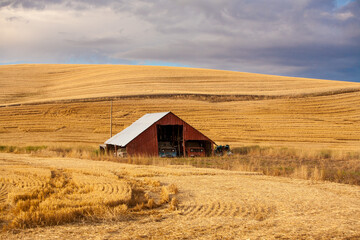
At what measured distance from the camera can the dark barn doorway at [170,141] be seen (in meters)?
33.4

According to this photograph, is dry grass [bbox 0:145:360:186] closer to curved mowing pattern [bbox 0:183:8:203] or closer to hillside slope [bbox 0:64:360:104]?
curved mowing pattern [bbox 0:183:8:203]

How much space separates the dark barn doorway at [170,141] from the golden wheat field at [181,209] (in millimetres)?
16366

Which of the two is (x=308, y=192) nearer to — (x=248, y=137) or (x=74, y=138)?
(x=248, y=137)

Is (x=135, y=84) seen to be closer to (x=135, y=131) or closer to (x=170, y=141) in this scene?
(x=170, y=141)

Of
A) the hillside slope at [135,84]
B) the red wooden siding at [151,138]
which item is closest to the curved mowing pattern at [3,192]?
the red wooden siding at [151,138]

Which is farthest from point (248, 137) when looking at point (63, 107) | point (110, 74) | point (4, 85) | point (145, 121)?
point (4, 85)

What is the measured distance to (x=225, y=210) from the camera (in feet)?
35.7

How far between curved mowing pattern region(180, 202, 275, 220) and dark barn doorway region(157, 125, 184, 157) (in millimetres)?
21422

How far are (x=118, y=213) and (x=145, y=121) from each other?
25.6 m

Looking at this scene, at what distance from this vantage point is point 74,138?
135 ft

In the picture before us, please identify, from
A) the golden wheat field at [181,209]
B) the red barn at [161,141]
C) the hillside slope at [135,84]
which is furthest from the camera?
the hillside slope at [135,84]

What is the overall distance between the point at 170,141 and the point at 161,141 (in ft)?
2.37

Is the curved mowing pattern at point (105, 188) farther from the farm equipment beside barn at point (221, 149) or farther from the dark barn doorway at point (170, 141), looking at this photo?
the farm equipment beside barn at point (221, 149)

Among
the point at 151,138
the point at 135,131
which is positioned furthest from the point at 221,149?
the point at 135,131
